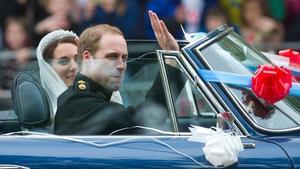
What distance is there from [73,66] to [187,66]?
904 millimetres

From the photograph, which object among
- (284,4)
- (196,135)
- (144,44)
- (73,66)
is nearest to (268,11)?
(284,4)

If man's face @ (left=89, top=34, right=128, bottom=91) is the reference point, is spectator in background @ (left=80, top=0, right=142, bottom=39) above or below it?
below

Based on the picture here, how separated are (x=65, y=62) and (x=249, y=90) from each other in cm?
125

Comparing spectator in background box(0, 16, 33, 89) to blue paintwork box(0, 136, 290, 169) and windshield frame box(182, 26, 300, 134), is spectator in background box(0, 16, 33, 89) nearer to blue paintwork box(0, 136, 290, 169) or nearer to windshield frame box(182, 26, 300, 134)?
windshield frame box(182, 26, 300, 134)

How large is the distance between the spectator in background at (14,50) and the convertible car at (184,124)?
170 inches

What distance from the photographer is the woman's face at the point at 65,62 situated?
5695 millimetres

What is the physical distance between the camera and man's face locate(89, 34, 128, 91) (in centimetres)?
522

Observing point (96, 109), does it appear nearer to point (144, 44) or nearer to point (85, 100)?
point (85, 100)

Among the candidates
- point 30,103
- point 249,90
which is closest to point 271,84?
point 249,90

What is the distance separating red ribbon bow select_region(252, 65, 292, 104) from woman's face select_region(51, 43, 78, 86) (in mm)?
1115

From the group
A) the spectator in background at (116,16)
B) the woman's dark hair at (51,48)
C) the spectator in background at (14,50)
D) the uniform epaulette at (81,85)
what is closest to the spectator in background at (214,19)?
the spectator in background at (116,16)

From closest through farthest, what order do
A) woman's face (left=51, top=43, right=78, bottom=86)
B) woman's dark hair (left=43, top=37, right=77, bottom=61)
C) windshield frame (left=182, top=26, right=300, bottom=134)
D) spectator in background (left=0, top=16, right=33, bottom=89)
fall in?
windshield frame (left=182, top=26, right=300, bottom=134) < woman's face (left=51, top=43, right=78, bottom=86) < woman's dark hair (left=43, top=37, right=77, bottom=61) < spectator in background (left=0, top=16, right=33, bottom=89)

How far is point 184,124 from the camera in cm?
514

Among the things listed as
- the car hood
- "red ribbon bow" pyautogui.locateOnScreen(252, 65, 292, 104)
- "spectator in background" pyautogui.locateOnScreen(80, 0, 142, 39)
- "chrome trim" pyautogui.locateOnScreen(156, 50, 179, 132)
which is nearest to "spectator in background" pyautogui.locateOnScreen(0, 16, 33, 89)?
"spectator in background" pyautogui.locateOnScreen(80, 0, 142, 39)
